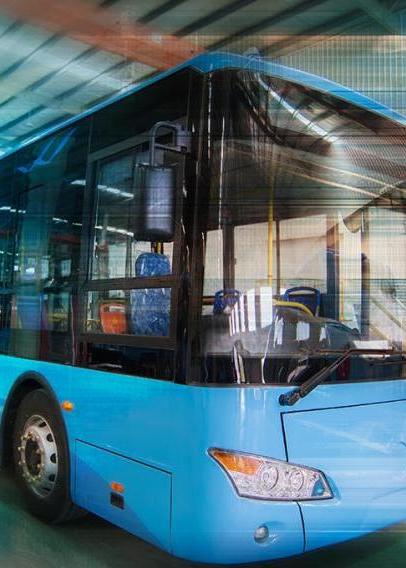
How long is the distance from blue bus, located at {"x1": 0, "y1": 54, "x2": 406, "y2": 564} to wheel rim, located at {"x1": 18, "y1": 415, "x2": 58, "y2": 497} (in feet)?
1.89

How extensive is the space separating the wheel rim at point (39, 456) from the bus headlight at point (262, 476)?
4.82ft

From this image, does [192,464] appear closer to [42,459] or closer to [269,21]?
[42,459]

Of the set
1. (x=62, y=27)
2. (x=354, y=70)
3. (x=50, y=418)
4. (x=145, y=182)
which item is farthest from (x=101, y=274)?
(x=354, y=70)

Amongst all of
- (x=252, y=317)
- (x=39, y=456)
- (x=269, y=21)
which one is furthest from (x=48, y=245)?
(x=269, y=21)

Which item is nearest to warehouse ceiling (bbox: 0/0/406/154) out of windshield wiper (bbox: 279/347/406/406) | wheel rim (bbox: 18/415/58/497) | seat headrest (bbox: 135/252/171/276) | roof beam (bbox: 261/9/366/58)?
roof beam (bbox: 261/9/366/58)

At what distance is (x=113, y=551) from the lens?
3158mm

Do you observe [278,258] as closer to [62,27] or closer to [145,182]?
[145,182]

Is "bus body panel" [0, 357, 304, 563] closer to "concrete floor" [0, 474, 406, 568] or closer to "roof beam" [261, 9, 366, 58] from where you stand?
"concrete floor" [0, 474, 406, 568]

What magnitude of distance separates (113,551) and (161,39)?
258cm

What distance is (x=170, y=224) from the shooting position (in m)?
2.62

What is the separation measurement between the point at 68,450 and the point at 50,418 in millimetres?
290

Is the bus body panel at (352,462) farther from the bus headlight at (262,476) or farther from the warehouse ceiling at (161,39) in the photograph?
the warehouse ceiling at (161,39)

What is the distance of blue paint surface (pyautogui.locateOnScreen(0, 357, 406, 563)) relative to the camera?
7.89 ft

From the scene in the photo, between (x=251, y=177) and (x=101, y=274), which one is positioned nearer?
(x=251, y=177)
